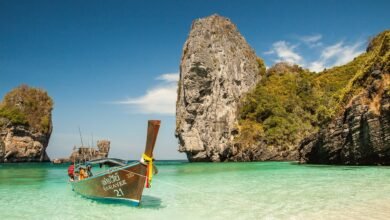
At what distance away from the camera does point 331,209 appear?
920 cm

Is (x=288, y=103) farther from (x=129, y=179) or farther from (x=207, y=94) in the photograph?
(x=129, y=179)

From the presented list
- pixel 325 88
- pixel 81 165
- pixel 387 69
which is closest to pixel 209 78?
pixel 325 88

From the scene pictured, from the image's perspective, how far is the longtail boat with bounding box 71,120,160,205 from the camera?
9516mm

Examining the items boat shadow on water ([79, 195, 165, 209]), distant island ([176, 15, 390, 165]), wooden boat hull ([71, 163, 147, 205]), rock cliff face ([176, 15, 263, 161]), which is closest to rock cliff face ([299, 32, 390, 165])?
distant island ([176, 15, 390, 165])

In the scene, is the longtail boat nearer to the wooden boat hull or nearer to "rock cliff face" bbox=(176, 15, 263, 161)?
the wooden boat hull

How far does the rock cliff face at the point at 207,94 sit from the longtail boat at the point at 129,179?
4489 cm

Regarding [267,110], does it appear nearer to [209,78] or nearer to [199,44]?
[209,78]

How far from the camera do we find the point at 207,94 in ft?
191

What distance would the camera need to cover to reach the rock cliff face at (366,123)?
24.5m

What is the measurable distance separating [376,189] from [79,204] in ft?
35.1

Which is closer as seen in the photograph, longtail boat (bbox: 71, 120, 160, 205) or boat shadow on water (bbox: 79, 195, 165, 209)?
longtail boat (bbox: 71, 120, 160, 205)

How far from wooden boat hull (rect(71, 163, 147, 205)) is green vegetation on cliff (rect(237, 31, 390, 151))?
3763cm

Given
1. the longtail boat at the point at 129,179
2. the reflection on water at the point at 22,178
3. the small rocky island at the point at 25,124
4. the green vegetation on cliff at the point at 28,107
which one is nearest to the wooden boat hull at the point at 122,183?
the longtail boat at the point at 129,179

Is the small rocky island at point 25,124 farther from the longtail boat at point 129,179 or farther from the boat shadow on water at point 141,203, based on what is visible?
the longtail boat at point 129,179
